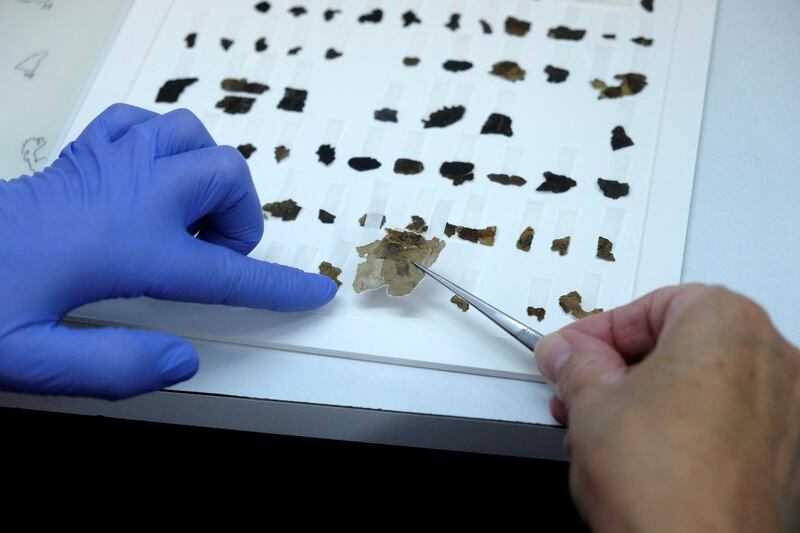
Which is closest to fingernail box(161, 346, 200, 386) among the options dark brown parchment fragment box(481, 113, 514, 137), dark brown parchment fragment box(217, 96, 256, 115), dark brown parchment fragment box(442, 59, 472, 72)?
dark brown parchment fragment box(217, 96, 256, 115)

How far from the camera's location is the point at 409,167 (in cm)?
140

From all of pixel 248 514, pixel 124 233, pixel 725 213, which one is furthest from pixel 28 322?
pixel 725 213

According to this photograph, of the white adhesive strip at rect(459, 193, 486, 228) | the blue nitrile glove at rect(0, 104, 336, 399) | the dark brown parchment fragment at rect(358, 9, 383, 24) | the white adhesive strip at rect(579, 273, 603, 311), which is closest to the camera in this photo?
the blue nitrile glove at rect(0, 104, 336, 399)

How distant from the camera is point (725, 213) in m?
1.33

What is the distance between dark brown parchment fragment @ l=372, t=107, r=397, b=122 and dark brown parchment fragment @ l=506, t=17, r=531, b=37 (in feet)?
1.11

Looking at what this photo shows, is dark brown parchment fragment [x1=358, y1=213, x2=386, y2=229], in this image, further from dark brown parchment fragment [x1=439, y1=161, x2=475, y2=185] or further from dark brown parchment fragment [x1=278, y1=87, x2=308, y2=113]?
dark brown parchment fragment [x1=278, y1=87, x2=308, y2=113]

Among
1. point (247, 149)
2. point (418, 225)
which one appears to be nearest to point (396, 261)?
point (418, 225)

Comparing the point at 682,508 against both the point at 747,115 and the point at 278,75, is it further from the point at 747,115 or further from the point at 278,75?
the point at 278,75

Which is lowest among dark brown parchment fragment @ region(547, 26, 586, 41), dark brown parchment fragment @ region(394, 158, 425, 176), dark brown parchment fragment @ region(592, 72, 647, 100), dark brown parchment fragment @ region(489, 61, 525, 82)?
dark brown parchment fragment @ region(394, 158, 425, 176)

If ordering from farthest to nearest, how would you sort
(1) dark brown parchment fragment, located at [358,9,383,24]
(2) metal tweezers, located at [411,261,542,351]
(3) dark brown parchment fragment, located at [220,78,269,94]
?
(1) dark brown parchment fragment, located at [358,9,383,24]
(3) dark brown parchment fragment, located at [220,78,269,94]
(2) metal tweezers, located at [411,261,542,351]

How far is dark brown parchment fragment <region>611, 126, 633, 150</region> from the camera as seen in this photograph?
1.40 metres

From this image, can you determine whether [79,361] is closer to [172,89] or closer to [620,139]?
[172,89]

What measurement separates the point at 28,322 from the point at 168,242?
22 cm

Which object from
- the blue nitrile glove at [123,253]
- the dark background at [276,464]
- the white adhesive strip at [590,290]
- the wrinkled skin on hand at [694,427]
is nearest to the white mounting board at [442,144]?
the white adhesive strip at [590,290]
